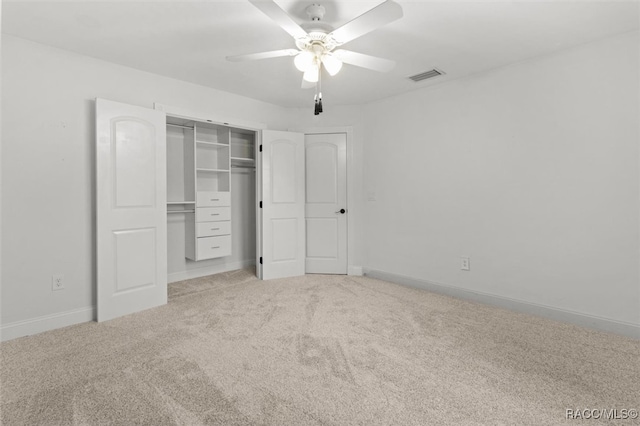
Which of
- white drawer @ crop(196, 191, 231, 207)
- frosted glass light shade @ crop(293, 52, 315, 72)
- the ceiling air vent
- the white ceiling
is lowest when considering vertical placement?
white drawer @ crop(196, 191, 231, 207)

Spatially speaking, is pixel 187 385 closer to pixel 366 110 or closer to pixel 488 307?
pixel 488 307

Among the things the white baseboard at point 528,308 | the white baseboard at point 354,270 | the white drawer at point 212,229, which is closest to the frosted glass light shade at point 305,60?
the white drawer at point 212,229

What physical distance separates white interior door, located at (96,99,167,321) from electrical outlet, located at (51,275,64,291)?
0.97ft

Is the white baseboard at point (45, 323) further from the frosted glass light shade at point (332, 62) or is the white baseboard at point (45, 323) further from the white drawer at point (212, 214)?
the frosted glass light shade at point (332, 62)

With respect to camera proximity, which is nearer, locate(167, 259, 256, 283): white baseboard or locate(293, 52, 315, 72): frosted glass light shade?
locate(293, 52, 315, 72): frosted glass light shade

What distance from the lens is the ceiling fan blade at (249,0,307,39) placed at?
5.20 ft

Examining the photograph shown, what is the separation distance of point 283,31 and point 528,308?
132 inches

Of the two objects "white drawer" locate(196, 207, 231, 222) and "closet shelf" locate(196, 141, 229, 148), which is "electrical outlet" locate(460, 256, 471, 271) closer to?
"white drawer" locate(196, 207, 231, 222)

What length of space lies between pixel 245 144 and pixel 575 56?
3.98m

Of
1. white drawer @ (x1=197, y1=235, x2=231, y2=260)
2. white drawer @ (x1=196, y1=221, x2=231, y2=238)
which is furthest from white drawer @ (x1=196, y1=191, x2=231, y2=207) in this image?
white drawer @ (x1=197, y1=235, x2=231, y2=260)

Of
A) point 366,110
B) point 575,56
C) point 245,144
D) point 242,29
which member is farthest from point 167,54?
A: point 575,56

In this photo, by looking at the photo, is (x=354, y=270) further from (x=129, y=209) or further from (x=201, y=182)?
(x=129, y=209)

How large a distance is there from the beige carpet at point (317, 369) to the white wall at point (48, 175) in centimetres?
38

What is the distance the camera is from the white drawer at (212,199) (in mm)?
3986
